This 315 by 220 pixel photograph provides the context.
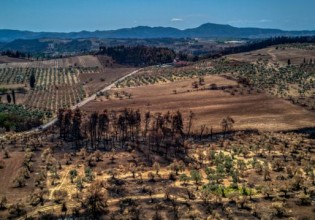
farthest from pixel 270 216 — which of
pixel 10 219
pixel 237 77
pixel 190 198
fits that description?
pixel 237 77

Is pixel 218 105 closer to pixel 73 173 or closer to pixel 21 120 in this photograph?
pixel 21 120

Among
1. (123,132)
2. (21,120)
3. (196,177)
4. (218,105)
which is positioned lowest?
(21,120)

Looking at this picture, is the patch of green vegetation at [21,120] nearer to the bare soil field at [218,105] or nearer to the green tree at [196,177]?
the bare soil field at [218,105]

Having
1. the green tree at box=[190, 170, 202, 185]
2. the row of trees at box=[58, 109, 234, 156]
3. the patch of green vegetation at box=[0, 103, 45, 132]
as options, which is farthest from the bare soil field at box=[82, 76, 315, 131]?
the green tree at box=[190, 170, 202, 185]

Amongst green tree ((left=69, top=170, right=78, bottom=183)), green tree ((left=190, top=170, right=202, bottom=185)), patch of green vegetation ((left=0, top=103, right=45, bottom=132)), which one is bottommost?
patch of green vegetation ((left=0, top=103, right=45, bottom=132))

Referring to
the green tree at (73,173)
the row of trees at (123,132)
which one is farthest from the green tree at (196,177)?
the row of trees at (123,132)

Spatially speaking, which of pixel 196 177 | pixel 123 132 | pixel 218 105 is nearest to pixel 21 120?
pixel 123 132

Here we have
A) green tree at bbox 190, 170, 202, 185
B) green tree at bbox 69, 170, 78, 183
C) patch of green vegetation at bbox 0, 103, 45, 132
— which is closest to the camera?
green tree at bbox 190, 170, 202, 185

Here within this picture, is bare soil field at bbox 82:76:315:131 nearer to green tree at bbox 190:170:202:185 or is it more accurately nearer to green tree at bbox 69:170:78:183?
green tree at bbox 190:170:202:185
